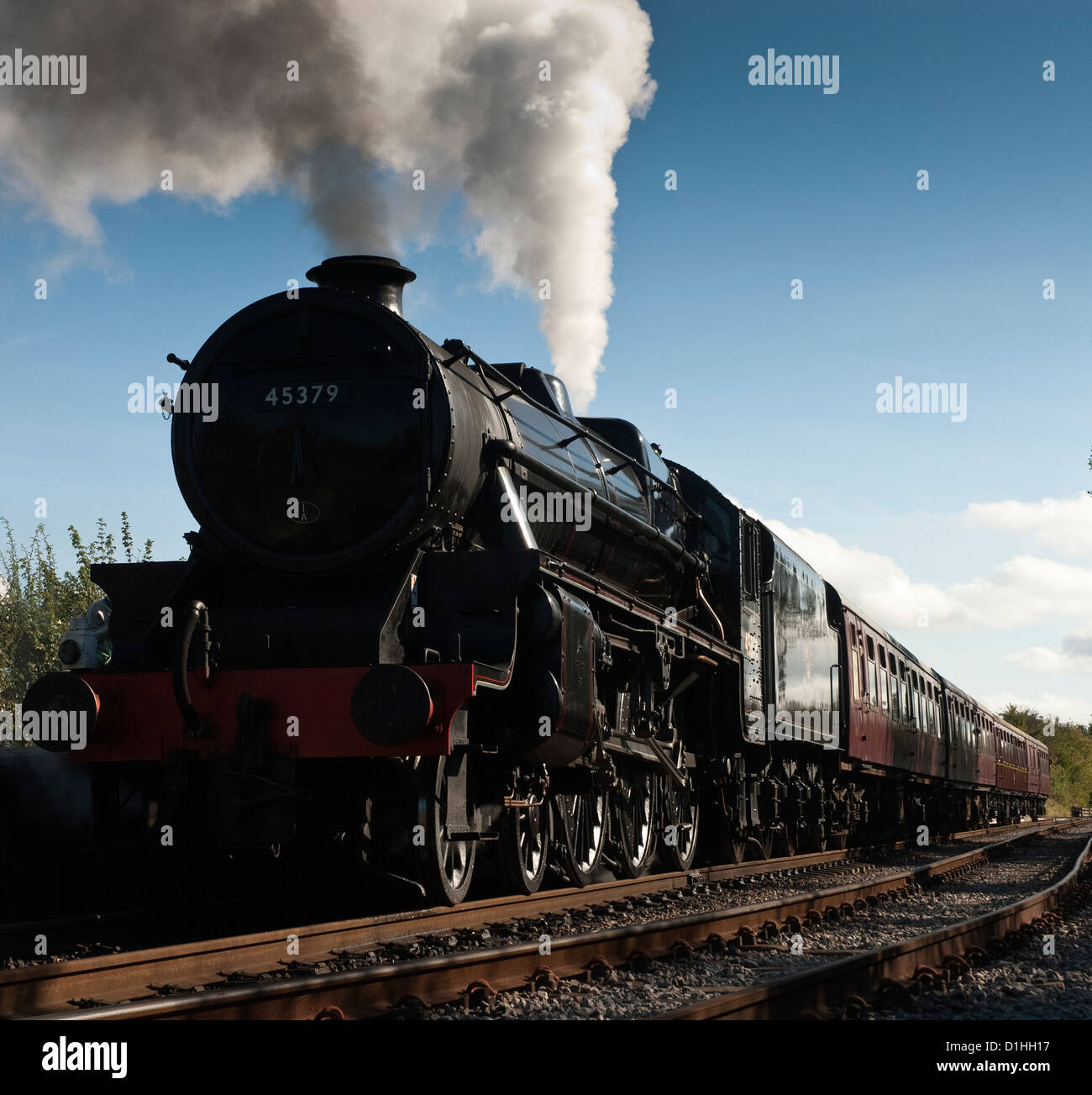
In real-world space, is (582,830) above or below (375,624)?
below

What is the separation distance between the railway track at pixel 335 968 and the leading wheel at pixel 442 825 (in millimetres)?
143

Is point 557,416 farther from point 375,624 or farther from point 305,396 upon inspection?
point 375,624

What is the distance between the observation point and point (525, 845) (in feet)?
25.2

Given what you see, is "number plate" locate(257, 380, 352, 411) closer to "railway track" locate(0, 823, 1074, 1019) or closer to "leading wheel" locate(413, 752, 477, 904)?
"leading wheel" locate(413, 752, 477, 904)

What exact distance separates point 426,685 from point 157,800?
178 cm

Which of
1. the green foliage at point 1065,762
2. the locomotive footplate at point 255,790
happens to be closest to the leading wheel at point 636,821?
the locomotive footplate at point 255,790

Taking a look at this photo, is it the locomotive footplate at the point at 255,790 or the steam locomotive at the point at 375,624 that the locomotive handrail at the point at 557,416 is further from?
the locomotive footplate at the point at 255,790

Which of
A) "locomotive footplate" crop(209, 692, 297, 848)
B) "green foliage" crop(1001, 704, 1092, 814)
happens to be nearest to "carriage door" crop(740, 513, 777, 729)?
"locomotive footplate" crop(209, 692, 297, 848)

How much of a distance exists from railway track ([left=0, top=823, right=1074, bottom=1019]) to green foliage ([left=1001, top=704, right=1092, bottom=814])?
59.8 m

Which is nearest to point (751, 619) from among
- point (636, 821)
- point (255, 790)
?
point (636, 821)

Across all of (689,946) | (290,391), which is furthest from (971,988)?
(290,391)

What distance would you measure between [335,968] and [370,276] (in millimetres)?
3995

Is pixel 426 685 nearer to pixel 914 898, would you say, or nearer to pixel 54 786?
pixel 54 786

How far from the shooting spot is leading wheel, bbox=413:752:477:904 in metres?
6.29
